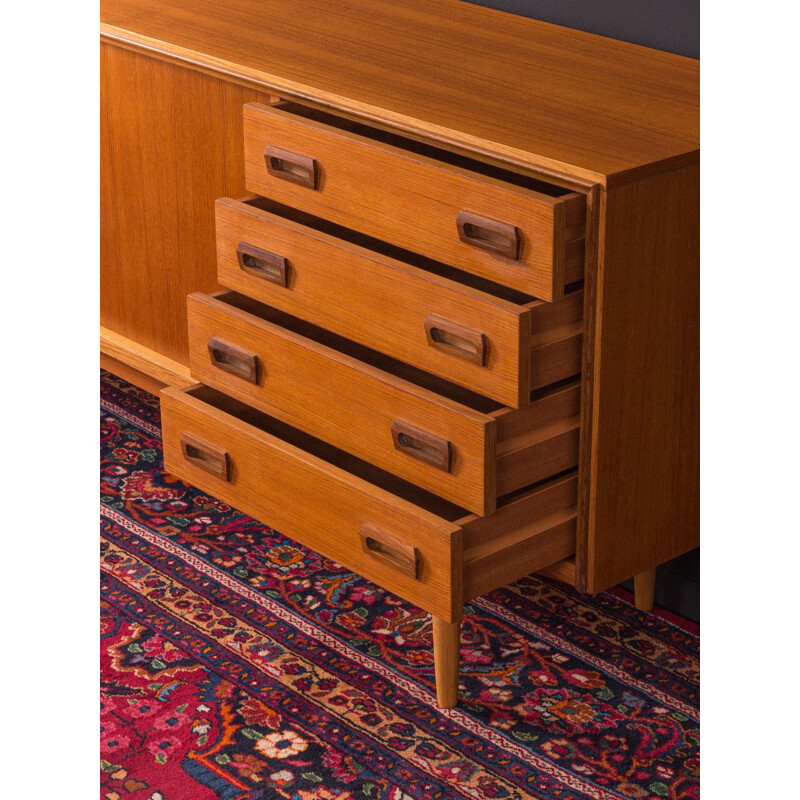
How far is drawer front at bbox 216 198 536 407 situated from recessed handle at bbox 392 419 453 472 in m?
0.08

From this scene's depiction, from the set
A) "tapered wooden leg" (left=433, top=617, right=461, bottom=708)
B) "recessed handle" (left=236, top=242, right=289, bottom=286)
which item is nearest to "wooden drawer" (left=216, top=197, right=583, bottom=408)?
"recessed handle" (left=236, top=242, right=289, bottom=286)

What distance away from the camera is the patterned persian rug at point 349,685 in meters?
1.55

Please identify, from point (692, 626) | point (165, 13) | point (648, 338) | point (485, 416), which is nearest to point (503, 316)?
point (485, 416)

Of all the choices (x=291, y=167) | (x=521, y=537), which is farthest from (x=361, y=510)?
(x=291, y=167)

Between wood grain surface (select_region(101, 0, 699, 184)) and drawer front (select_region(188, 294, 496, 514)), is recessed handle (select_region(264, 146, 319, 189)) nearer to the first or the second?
wood grain surface (select_region(101, 0, 699, 184))

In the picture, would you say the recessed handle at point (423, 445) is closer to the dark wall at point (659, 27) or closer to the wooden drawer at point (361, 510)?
the wooden drawer at point (361, 510)

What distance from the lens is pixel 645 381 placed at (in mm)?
1549

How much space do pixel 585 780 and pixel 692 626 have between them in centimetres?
42

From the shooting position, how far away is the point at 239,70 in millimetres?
1797

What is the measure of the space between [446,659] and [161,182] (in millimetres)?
1003

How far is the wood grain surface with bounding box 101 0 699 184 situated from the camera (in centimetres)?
147

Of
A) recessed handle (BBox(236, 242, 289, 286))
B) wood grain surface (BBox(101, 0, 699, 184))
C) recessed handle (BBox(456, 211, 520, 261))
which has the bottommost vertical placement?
recessed handle (BBox(236, 242, 289, 286))

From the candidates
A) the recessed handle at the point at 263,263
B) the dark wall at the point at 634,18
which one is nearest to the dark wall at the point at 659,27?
the dark wall at the point at 634,18
